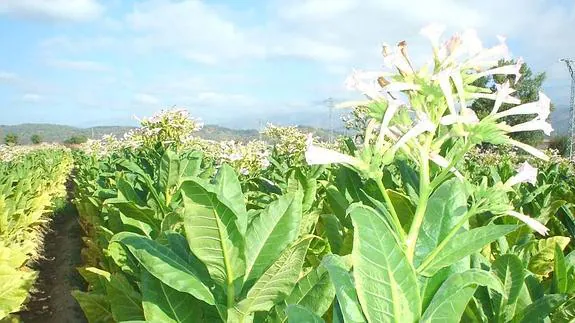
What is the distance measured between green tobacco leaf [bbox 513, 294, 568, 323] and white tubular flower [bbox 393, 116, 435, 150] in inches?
23.5

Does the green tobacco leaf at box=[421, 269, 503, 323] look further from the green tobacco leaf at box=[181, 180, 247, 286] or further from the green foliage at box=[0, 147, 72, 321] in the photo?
the green foliage at box=[0, 147, 72, 321]

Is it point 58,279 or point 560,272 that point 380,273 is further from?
point 58,279

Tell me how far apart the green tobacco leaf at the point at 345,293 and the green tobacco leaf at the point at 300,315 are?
84 millimetres

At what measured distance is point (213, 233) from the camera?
1645 millimetres

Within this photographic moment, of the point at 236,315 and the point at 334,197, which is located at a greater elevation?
→ the point at 334,197

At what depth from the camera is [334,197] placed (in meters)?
2.55

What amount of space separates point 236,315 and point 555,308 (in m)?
0.85

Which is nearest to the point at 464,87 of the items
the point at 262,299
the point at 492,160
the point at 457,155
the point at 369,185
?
the point at 457,155

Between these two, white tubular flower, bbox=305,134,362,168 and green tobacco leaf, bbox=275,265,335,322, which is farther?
green tobacco leaf, bbox=275,265,335,322

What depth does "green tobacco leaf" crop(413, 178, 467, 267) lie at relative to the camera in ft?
5.24

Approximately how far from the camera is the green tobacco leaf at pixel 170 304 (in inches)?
69.9

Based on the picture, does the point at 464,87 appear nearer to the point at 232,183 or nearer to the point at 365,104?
the point at 365,104

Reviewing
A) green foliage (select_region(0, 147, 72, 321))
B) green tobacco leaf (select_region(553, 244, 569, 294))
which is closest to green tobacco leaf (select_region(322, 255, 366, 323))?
green tobacco leaf (select_region(553, 244, 569, 294))

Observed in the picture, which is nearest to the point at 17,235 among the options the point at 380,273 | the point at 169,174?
the point at 169,174
